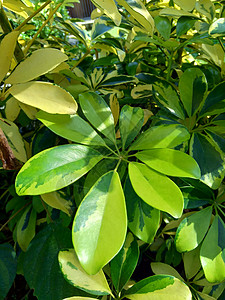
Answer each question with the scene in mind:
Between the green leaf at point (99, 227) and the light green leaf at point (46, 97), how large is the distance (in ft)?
0.43

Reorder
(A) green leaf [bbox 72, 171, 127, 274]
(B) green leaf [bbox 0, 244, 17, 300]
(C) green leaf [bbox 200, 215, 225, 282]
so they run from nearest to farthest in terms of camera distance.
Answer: (A) green leaf [bbox 72, 171, 127, 274] → (C) green leaf [bbox 200, 215, 225, 282] → (B) green leaf [bbox 0, 244, 17, 300]

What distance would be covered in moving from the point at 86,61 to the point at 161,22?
26cm

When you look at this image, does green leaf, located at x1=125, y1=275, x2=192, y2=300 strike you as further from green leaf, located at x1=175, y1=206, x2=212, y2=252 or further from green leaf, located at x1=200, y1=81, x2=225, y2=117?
green leaf, located at x1=200, y1=81, x2=225, y2=117

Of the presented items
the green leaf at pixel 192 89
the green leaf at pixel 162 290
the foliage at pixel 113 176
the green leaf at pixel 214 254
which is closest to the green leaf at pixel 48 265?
the foliage at pixel 113 176

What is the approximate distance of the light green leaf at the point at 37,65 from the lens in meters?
0.46

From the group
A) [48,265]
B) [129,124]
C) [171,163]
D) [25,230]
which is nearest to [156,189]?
[171,163]

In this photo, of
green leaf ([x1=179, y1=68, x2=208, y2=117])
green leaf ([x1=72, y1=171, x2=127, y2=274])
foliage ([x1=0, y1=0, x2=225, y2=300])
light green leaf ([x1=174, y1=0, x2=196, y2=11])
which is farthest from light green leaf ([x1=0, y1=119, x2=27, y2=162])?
light green leaf ([x1=174, y1=0, x2=196, y2=11])

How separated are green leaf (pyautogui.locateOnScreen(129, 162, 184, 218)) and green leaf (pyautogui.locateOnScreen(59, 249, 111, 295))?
15 centimetres

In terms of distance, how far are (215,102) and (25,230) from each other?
0.49 meters

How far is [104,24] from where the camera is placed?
726mm

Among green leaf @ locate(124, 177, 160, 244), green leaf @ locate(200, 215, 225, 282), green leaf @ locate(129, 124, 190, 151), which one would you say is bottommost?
green leaf @ locate(200, 215, 225, 282)

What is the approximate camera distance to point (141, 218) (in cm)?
43

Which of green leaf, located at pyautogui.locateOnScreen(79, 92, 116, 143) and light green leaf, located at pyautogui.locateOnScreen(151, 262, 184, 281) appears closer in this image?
green leaf, located at pyautogui.locateOnScreen(79, 92, 116, 143)

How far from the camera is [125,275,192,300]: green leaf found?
1.33 ft
